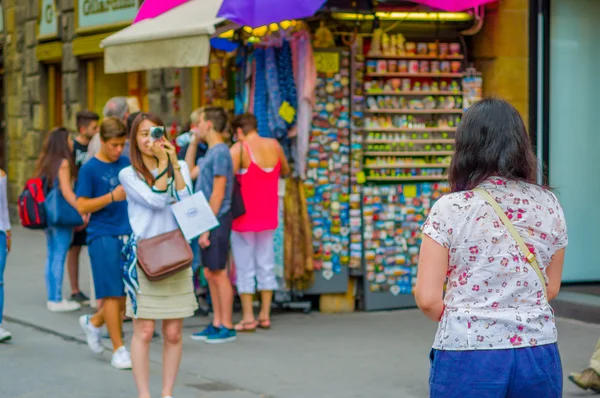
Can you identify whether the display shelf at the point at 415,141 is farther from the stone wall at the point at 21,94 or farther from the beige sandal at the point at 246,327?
the stone wall at the point at 21,94

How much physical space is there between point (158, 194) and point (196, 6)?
3.76 metres

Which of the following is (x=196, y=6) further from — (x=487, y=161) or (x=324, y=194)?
(x=487, y=161)

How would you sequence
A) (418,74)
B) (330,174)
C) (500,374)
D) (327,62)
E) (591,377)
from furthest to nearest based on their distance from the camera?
(418,74) < (330,174) < (327,62) < (591,377) < (500,374)

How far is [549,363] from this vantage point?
136 inches

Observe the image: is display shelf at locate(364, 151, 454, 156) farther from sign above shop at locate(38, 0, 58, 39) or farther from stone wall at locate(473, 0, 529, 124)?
sign above shop at locate(38, 0, 58, 39)

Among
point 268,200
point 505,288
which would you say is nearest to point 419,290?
point 505,288

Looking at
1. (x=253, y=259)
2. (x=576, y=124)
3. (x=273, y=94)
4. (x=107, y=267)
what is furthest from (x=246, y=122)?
(x=576, y=124)

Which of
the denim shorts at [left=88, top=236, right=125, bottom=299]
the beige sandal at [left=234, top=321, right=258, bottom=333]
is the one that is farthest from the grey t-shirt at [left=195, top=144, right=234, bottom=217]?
the denim shorts at [left=88, top=236, right=125, bottom=299]

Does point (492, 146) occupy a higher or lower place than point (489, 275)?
higher

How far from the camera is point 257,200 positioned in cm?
901

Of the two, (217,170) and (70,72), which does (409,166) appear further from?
(70,72)

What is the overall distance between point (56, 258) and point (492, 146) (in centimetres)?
735

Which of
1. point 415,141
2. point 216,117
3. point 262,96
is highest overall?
point 262,96

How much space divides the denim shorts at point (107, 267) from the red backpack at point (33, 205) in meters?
2.65
